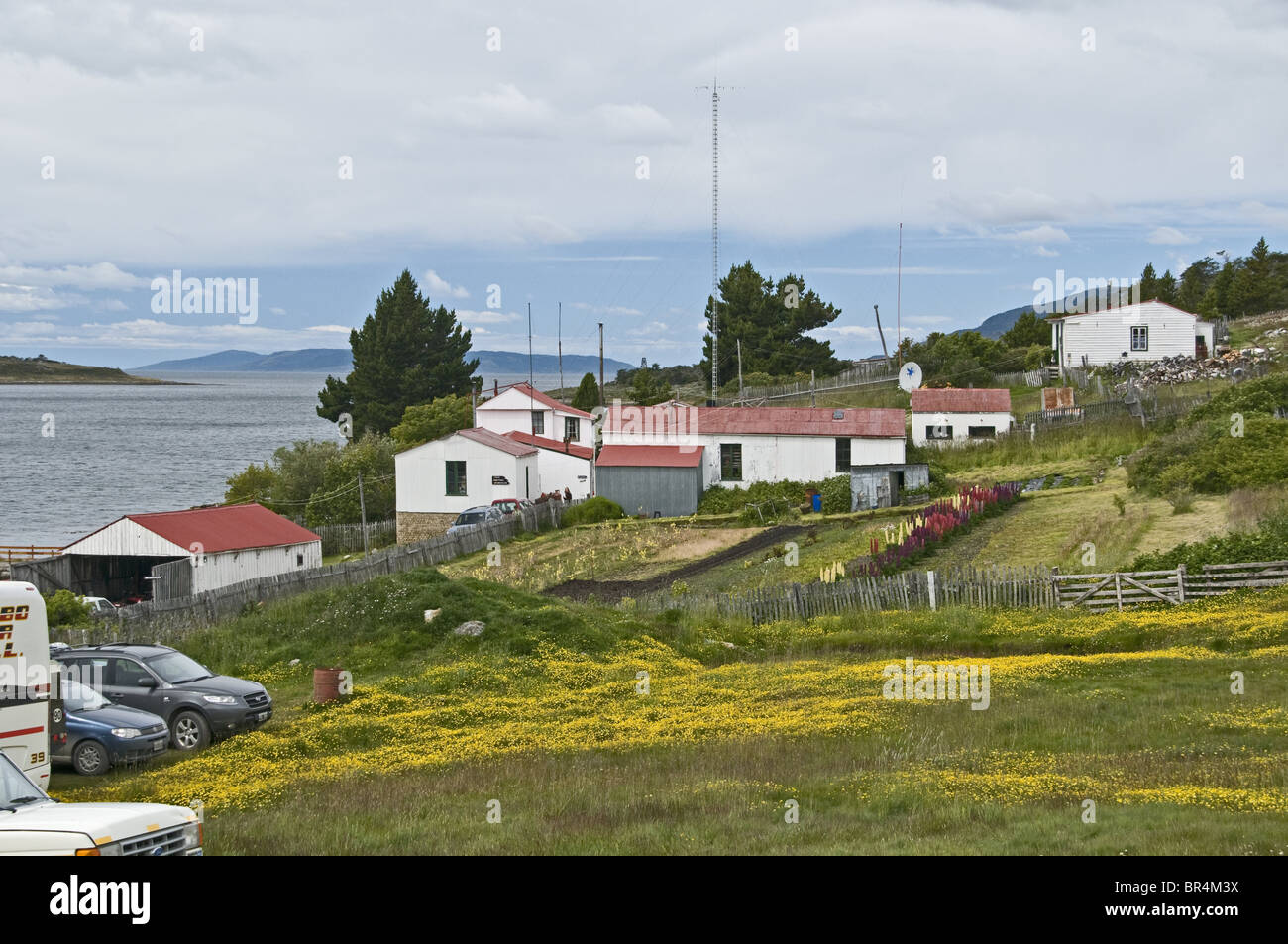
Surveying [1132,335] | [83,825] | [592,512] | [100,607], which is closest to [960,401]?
[1132,335]

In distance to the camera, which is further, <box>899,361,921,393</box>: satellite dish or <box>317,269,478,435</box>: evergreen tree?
<box>317,269,478,435</box>: evergreen tree

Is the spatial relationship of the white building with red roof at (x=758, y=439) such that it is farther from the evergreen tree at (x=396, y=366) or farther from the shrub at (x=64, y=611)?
the evergreen tree at (x=396, y=366)

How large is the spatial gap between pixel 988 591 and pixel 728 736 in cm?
1356

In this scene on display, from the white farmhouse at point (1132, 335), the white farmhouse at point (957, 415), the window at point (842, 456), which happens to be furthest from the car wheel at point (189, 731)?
the white farmhouse at point (1132, 335)

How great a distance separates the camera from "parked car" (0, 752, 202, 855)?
8.68 metres

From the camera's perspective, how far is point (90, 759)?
17734 millimetres

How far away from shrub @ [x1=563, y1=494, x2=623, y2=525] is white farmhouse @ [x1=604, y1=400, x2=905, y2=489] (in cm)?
487

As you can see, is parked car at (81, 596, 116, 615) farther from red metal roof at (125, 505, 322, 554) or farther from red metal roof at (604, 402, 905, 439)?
red metal roof at (604, 402, 905, 439)

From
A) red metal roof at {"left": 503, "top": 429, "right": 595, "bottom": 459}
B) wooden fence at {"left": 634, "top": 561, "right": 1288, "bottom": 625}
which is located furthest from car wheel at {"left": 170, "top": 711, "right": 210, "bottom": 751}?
red metal roof at {"left": 503, "top": 429, "right": 595, "bottom": 459}

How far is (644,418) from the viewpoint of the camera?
61.3 metres

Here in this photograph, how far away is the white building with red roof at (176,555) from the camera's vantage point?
4234 cm
